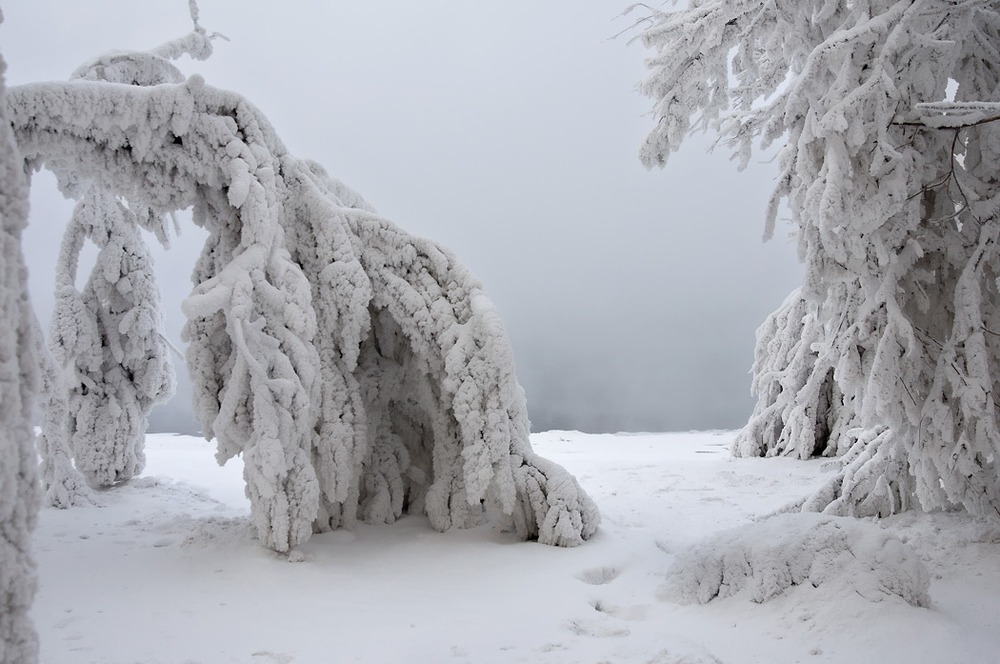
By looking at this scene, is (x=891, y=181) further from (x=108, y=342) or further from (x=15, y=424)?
(x=108, y=342)

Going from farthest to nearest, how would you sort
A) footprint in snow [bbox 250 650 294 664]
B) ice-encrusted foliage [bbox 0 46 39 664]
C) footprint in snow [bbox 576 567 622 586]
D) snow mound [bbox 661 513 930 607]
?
footprint in snow [bbox 576 567 622 586] < snow mound [bbox 661 513 930 607] < footprint in snow [bbox 250 650 294 664] < ice-encrusted foliage [bbox 0 46 39 664]

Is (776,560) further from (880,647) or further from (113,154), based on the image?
(113,154)

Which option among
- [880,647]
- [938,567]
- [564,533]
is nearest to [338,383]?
[564,533]

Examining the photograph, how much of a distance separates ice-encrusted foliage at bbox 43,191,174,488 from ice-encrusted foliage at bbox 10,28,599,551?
8.74ft

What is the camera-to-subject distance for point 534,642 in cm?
378

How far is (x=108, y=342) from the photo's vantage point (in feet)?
28.4

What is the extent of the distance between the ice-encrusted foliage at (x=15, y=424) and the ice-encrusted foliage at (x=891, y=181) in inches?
165

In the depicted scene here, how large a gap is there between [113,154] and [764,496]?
8355mm

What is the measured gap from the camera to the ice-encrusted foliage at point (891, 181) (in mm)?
4184

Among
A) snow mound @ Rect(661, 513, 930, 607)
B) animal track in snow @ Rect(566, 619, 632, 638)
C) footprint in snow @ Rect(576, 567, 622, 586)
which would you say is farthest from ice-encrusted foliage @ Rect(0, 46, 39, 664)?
footprint in snow @ Rect(576, 567, 622, 586)

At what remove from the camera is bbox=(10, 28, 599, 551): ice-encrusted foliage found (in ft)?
17.7

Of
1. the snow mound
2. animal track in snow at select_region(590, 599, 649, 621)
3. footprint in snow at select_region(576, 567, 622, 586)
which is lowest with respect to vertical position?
footprint in snow at select_region(576, 567, 622, 586)

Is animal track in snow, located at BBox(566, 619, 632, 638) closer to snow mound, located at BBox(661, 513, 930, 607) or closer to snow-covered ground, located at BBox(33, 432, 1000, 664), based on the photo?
snow-covered ground, located at BBox(33, 432, 1000, 664)

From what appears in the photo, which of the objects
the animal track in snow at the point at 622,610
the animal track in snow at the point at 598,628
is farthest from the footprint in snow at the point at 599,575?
the animal track in snow at the point at 598,628
